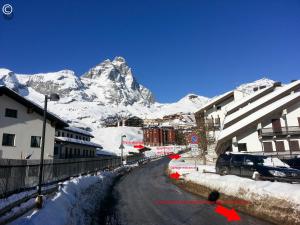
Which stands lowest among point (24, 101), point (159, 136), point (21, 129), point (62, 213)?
point (62, 213)

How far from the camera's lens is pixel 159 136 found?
12206 centimetres

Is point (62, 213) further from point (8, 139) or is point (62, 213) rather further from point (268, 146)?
point (268, 146)

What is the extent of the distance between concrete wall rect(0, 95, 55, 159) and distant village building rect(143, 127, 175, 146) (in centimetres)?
8727

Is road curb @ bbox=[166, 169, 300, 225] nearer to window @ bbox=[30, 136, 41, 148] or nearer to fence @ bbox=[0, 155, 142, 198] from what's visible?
fence @ bbox=[0, 155, 142, 198]

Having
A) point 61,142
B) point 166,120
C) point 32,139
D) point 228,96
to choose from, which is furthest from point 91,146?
point 166,120

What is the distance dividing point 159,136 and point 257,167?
104 meters

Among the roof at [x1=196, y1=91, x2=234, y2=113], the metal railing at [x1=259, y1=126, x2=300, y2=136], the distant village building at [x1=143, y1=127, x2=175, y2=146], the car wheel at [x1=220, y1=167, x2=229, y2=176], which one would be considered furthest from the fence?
the distant village building at [x1=143, y1=127, x2=175, y2=146]

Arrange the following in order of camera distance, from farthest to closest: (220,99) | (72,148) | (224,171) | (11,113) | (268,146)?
(220,99) < (72,148) < (268,146) < (11,113) < (224,171)

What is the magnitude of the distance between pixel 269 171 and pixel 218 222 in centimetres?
777

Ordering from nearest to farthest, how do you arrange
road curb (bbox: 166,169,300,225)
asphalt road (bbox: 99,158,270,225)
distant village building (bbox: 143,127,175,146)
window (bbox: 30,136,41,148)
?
1. road curb (bbox: 166,169,300,225)
2. asphalt road (bbox: 99,158,270,225)
3. window (bbox: 30,136,41,148)
4. distant village building (bbox: 143,127,175,146)

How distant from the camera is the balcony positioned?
38.9 m


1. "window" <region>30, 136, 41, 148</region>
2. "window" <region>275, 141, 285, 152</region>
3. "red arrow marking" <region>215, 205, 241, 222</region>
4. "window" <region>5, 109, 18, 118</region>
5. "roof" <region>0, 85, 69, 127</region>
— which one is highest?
"roof" <region>0, 85, 69, 127</region>

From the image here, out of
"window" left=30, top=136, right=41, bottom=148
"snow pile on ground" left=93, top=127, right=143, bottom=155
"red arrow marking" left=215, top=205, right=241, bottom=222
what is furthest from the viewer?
"snow pile on ground" left=93, top=127, right=143, bottom=155

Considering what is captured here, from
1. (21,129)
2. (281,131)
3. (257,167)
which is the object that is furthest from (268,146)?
(21,129)
